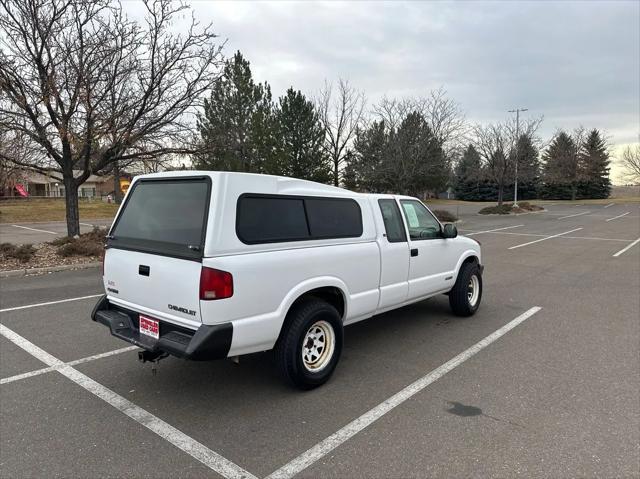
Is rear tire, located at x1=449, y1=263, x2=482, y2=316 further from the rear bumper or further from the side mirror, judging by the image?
the rear bumper

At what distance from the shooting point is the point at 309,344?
3.86 meters

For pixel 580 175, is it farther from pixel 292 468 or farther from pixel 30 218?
pixel 292 468

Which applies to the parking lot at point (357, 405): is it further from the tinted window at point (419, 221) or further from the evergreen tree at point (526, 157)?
the evergreen tree at point (526, 157)

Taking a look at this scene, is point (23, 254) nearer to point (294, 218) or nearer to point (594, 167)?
point (294, 218)

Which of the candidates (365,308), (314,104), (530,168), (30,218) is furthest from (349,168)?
(365,308)

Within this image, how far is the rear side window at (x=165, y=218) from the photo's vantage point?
10.8 feet

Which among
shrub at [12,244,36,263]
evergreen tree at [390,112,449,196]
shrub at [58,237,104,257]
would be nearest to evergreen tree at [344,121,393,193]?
evergreen tree at [390,112,449,196]

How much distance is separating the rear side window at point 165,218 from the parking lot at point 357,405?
134 cm

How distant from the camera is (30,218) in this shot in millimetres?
27703

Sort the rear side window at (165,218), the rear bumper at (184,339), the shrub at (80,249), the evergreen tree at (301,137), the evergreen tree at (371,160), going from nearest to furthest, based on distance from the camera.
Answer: the rear bumper at (184,339), the rear side window at (165,218), the shrub at (80,249), the evergreen tree at (371,160), the evergreen tree at (301,137)

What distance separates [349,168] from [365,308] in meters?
31.0

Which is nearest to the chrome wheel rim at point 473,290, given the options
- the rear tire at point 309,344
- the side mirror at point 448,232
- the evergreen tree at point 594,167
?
the side mirror at point 448,232

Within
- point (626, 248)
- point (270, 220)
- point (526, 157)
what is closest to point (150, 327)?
point (270, 220)

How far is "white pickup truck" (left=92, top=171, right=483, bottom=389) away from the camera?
3.13 meters
